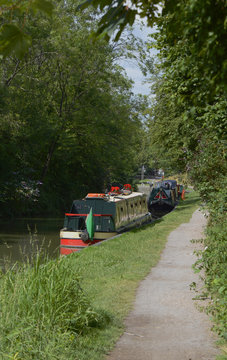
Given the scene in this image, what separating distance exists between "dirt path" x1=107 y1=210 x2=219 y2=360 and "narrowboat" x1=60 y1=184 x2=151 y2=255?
26.1 ft

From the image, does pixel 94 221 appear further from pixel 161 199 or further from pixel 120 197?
pixel 161 199

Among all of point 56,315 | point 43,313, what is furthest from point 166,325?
point 43,313

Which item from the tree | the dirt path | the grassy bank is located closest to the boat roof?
the tree

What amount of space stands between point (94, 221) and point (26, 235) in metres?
5.32

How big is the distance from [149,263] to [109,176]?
95.4 feet

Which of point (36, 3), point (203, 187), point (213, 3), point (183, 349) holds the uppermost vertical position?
point (213, 3)

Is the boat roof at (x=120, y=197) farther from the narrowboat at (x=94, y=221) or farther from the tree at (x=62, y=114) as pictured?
the tree at (x=62, y=114)

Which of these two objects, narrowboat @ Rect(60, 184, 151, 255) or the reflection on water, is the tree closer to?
the reflection on water

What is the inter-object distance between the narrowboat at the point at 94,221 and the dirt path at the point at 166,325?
7.97 m

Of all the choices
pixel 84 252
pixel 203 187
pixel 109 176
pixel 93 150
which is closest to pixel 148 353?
pixel 203 187

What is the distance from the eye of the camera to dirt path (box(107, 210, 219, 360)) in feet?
19.4

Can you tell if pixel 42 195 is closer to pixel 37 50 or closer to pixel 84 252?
pixel 37 50

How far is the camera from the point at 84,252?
1512 cm

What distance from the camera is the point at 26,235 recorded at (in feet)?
77.8
